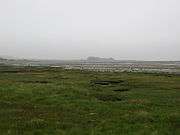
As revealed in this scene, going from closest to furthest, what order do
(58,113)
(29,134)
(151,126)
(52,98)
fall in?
(29,134) → (151,126) → (58,113) → (52,98)

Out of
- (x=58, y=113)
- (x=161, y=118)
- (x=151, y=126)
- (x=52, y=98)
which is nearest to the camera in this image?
(x=151, y=126)

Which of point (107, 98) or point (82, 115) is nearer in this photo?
point (82, 115)

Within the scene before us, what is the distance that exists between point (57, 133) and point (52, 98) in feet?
47.1

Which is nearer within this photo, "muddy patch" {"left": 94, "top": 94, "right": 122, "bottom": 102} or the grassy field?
Answer: the grassy field

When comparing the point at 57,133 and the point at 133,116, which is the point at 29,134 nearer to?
the point at 57,133

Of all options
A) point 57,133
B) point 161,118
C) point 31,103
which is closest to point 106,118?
point 161,118

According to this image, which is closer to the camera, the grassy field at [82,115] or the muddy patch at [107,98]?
the grassy field at [82,115]

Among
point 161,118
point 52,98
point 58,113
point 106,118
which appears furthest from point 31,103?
point 161,118

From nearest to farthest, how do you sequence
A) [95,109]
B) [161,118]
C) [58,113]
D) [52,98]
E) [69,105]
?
[161,118], [58,113], [95,109], [69,105], [52,98]

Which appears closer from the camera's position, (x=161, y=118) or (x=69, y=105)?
(x=161, y=118)

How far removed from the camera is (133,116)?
25234mm

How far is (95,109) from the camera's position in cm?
2842

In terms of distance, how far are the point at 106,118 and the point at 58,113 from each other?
379 centimetres

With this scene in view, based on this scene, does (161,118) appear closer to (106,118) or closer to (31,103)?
(106,118)
